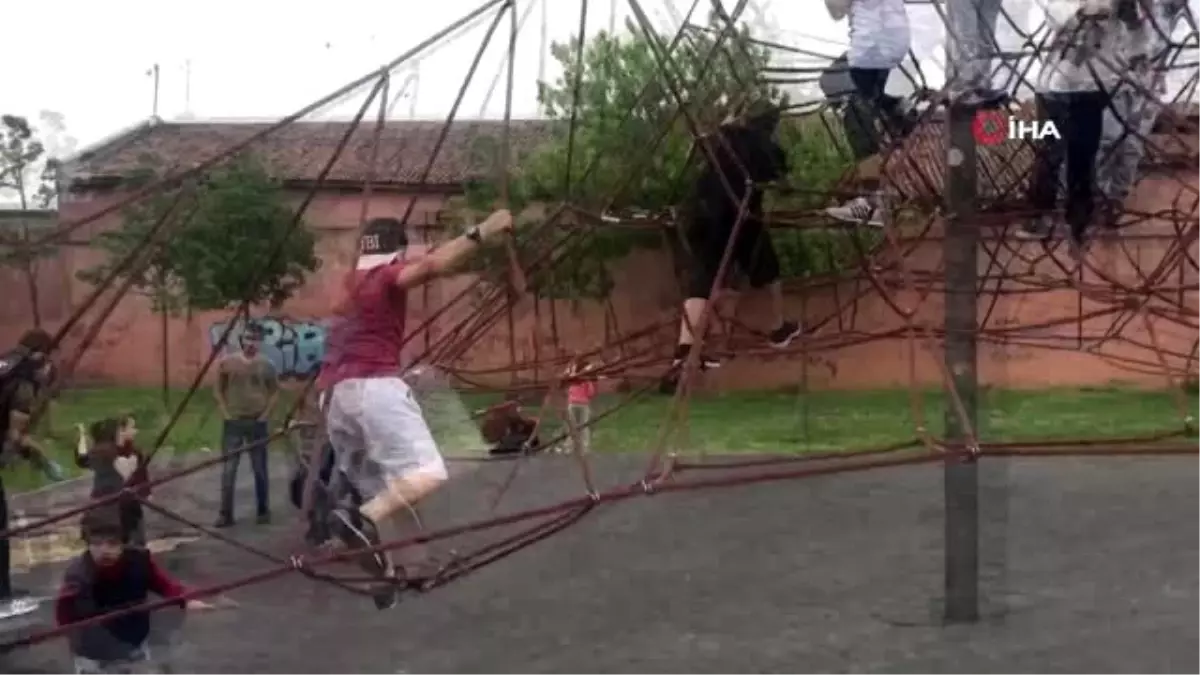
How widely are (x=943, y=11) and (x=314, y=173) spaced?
8.36ft

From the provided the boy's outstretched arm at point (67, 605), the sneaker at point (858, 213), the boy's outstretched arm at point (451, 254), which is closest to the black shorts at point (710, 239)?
the sneaker at point (858, 213)

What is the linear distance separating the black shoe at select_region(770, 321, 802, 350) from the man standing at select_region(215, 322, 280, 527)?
2340 millimetres

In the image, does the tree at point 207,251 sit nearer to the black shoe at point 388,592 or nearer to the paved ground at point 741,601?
the black shoe at point 388,592

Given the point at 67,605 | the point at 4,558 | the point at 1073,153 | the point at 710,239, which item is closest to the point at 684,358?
the point at 710,239

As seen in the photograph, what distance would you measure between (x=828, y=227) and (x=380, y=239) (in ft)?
10.4

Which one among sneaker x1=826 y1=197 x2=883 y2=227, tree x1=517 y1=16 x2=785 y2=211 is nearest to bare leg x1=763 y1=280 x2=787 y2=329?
sneaker x1=826 y1=197 x2=883 y2=227

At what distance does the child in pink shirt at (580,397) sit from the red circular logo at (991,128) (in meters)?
1.82

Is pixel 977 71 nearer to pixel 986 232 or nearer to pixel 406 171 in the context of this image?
pixel 986 232

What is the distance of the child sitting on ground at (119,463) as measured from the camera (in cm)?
498

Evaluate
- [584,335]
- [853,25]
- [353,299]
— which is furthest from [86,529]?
[853,25]

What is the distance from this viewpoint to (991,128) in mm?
7883

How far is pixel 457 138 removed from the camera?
5.16 m

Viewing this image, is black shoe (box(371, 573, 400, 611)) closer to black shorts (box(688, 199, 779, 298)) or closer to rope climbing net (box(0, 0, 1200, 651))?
rope climbing net (box(0, 0, 1200, 651))

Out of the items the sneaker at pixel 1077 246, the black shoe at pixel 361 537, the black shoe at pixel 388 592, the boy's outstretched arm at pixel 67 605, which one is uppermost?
the sneaker at pixel 1077 246
